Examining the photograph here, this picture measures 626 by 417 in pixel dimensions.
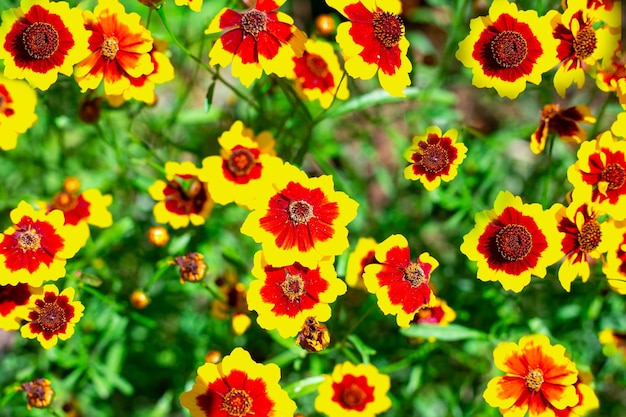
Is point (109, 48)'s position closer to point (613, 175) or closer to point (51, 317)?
point (51, 317)

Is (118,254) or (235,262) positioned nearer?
(235,262)

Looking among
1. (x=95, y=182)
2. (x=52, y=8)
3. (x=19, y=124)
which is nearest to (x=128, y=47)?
(x=52, y=8)

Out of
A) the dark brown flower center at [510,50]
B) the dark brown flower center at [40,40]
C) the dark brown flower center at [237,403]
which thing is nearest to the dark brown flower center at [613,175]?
the dark brown flower center at [510,50]

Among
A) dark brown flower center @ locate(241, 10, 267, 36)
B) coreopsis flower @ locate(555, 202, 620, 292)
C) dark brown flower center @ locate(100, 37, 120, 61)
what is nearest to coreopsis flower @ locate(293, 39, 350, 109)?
dark brown flower center @ locate(241, 10, 267, 36)

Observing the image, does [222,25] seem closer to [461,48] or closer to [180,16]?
[461,48]

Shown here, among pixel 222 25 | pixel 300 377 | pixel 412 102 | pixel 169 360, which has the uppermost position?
pixel 222 25

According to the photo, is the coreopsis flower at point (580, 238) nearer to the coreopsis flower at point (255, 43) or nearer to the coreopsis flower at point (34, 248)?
the coreopsis flower at point (255, 43)
